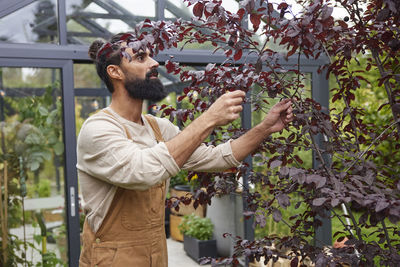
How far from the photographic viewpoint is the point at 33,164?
11.9 ft

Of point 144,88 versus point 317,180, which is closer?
point 317,180

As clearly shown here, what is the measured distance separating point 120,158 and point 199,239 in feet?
13.7

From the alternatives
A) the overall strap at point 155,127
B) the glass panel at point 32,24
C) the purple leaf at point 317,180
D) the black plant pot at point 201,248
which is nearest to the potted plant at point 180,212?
the black plant pot at point 201,248

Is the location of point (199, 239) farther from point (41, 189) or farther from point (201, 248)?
point (41, 189)

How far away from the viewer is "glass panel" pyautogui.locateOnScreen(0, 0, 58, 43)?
326cm

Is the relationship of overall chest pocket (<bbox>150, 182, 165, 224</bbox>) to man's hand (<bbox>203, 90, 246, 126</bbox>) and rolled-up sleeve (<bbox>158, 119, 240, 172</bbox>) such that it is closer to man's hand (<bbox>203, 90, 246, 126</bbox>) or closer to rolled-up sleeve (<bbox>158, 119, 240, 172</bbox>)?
rolled-up sleeve (<bbox>158, 119, 240, 172</bbox>)

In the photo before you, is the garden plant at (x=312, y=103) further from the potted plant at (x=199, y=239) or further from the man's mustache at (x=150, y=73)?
the potted plant at (x=199, y=239)

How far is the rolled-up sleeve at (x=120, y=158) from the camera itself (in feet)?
4.87

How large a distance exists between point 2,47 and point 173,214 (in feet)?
12.8

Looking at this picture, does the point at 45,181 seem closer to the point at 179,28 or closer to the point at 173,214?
the point at 179,28

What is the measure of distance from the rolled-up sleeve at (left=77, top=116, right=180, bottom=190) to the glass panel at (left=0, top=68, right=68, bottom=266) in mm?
1997

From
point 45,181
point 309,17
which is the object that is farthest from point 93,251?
point 45,181

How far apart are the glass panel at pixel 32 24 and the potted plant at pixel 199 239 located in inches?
Answer: 119

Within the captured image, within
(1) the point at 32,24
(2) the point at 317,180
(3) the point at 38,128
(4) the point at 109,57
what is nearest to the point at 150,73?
(4) the point at 109,57
